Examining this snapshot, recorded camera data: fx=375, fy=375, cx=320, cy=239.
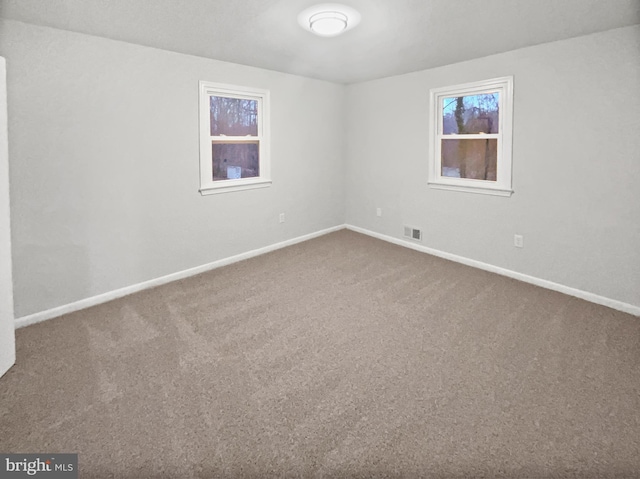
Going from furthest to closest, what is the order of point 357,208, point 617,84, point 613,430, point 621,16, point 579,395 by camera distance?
point 357,208 → point 617,84 → point 621,16 → point 579,395 → point 613,430

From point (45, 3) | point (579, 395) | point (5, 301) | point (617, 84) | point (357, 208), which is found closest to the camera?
point (579, 395)

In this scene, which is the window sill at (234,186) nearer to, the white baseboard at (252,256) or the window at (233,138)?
the window at (233,138)

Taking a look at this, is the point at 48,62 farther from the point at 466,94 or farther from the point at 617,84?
the point at 617,84

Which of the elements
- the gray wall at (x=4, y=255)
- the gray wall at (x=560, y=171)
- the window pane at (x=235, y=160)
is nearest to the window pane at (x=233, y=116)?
the window pane at (x=235, y=160)

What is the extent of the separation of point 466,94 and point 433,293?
2.37 m

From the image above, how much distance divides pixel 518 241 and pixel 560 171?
0.79m

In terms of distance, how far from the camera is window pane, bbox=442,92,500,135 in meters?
4.11

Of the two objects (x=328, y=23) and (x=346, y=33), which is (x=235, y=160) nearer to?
(x=346, y=33)

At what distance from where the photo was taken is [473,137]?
433cm

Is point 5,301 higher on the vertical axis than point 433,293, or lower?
higher

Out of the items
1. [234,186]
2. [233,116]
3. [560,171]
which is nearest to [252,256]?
[234,186]

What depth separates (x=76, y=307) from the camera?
3.25 meters

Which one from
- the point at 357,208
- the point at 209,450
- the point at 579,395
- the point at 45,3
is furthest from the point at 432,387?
the point at 357,208

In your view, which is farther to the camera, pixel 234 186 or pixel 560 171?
pixel 234 186
